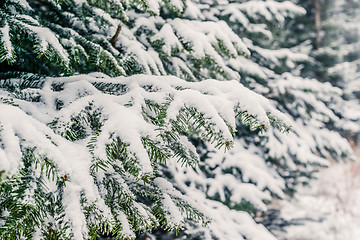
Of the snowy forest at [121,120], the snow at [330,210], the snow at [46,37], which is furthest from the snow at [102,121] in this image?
the snow at [330,210]

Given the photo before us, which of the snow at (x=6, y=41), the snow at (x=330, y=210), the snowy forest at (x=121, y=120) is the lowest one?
the snow at (x=330, y=210)

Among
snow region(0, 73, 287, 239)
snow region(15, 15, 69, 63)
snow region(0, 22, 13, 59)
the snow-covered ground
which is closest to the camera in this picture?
snow region(0, 73, 287, 239)

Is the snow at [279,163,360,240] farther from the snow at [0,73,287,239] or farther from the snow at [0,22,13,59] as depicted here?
the snow at [0,22,13,59]

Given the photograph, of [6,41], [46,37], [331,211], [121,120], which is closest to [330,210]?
[331,211]

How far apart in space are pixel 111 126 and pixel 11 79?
33.6 inches

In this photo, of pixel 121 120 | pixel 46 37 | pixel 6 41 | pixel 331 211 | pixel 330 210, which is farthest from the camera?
pixel 330 210

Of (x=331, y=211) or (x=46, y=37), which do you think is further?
(x=331, y=211)

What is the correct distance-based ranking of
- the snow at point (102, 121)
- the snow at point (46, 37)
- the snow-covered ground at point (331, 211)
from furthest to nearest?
the snow-covered ground at point (331, 211), the snow at point (46, 37), the snow at point (102, 121)

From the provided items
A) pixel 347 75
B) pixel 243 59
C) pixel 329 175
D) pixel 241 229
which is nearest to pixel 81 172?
pixel 241 229

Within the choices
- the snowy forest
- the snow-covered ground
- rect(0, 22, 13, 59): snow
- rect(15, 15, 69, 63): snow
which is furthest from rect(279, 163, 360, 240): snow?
rect(0, 22, 13, 59): snow

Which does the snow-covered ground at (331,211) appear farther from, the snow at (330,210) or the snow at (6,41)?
the snow at (6,41)

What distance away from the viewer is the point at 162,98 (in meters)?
1.02

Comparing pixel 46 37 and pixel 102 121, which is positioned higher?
pixel 46 37

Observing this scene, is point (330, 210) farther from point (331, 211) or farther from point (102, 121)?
point (102, 121)
